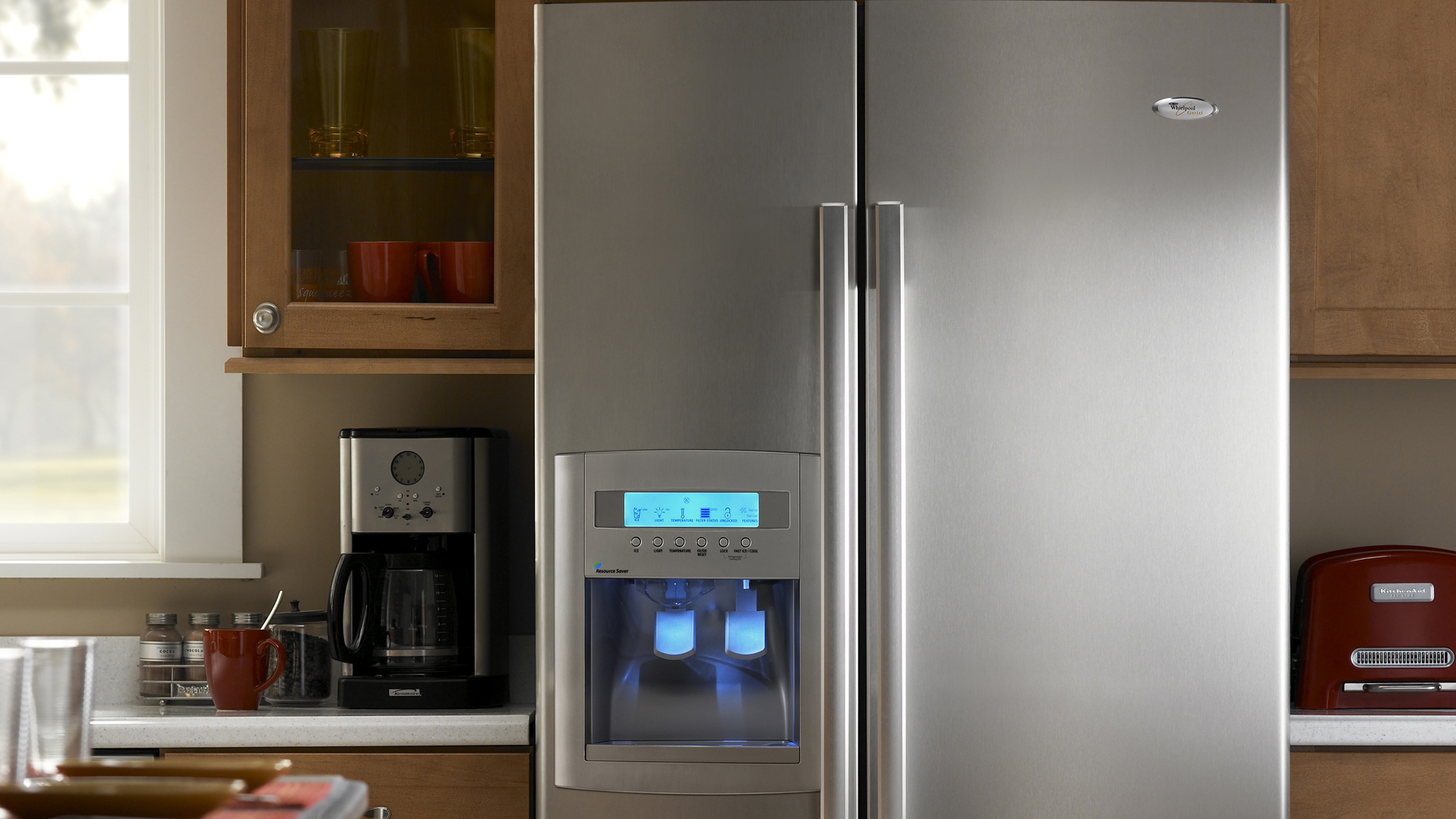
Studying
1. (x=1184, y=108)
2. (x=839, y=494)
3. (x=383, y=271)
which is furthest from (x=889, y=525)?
(x=383, y=271)

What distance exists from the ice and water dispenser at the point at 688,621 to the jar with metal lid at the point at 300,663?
22.3 inches

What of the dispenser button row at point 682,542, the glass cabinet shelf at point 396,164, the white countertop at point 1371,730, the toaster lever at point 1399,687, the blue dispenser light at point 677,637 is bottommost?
the white countertop at point 1371,730

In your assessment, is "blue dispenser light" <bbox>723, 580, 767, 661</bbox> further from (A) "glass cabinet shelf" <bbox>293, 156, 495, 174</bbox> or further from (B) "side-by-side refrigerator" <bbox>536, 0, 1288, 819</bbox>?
(A) "glass cabinet shelf" <bbox>293, 156, 495, 174</bbox>

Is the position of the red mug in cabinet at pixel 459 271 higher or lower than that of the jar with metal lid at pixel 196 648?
higher

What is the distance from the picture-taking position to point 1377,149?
1668 millimetres

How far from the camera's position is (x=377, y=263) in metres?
1.70

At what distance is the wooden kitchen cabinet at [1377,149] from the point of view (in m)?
1.66

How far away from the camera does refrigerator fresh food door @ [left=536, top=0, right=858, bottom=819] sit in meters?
1.41

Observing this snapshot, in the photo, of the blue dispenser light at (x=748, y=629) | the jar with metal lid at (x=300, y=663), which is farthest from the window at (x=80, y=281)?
the blue dispenser light at (x=748, y=629)

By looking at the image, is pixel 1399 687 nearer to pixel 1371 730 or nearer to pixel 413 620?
pixel 1371 730

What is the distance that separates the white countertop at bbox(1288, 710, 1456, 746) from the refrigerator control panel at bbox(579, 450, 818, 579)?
0.79 m

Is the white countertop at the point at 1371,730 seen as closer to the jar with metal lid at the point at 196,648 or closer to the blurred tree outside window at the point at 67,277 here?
the jar with metal lid at the point at 196,648

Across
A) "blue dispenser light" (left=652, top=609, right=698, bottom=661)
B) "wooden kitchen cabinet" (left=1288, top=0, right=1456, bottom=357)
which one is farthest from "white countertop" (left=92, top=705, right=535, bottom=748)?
"wooden kitchen cabinet" (left=1288, top=0, right=1456, bottom=357)

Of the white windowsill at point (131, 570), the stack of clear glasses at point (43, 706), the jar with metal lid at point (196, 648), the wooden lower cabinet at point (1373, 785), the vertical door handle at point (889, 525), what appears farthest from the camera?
the white windowsill at point (131, 570)
